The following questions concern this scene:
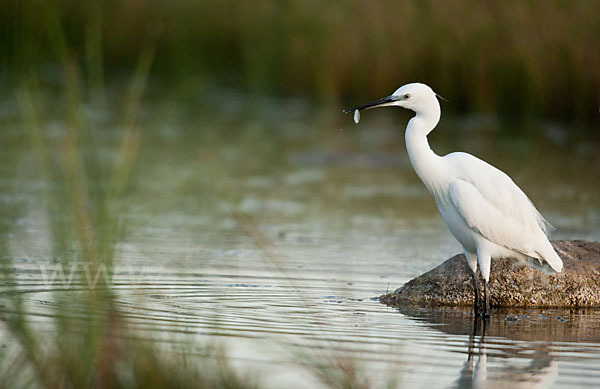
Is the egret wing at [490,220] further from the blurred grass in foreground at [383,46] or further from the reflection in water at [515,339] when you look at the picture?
the blurred grass in foreground at [383,46]

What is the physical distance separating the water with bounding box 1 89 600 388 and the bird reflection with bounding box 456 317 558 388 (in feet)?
0.05

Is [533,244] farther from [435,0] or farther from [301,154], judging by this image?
[435,0]

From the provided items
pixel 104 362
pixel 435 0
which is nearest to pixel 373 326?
pixel 104 362

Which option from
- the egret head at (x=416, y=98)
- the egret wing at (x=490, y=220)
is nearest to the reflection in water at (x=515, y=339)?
the egret wing at (x=490, y=220)

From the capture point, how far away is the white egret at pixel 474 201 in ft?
22.2

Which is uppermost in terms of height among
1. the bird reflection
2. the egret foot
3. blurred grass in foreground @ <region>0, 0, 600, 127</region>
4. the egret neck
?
blurred grass in foreground @ <region>0, 0, 600, 127</region>

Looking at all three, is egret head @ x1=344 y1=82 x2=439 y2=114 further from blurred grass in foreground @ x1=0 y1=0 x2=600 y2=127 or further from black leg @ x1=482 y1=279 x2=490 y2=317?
blurred grass in foreground @ x1=0 y1=0 x2=600 y2=127

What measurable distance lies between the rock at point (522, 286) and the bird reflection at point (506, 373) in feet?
4.31

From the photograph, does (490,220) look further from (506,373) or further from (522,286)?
(506,373)

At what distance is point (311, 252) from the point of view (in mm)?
8422

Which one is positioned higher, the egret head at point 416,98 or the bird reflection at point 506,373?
the egret head at point 416,98

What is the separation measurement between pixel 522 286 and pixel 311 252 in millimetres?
1887

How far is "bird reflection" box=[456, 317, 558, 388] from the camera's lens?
4.94m

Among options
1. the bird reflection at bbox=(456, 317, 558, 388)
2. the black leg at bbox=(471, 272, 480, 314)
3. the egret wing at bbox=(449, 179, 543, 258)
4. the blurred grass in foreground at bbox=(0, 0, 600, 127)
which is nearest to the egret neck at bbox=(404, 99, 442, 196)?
the egret wing at bbox=(449, 179, 543, 258)
